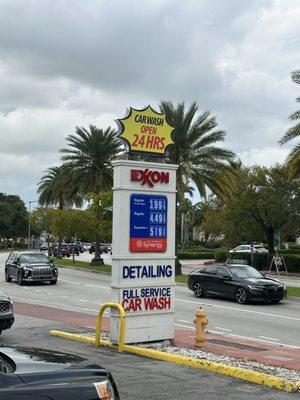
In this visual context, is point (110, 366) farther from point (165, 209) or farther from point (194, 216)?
point (194, 216)

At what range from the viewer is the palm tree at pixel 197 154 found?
32.4 m

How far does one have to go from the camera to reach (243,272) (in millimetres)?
21625

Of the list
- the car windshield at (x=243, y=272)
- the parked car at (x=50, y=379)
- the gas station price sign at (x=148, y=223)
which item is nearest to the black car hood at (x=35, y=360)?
the parked car at (x=50, y=379)

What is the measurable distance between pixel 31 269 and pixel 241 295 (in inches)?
442

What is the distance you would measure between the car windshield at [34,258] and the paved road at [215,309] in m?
1.22

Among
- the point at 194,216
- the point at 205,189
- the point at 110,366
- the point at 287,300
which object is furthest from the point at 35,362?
the point at 194,216

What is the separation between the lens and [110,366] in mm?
9031

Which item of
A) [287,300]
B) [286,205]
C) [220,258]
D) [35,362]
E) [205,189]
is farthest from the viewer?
[220,258]

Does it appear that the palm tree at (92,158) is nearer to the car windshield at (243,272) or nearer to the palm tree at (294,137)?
the palm tree at (294,137)

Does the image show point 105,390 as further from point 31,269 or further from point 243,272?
point 31,269

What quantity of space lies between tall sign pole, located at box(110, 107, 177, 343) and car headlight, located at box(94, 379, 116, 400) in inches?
257

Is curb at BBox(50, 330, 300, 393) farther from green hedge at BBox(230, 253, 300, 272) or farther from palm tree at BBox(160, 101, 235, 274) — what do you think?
green hedge at BBox(230, 253, 300, 272)

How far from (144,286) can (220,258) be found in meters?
41.1

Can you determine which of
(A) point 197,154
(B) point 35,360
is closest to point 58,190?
(A) point 197,154
